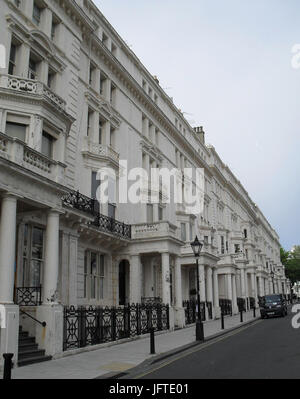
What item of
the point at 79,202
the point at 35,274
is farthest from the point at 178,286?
the point at 35,274

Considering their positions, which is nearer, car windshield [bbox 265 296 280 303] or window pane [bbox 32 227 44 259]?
window pane [bbox 32 227 44 259]

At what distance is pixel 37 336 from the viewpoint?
13.7 metres

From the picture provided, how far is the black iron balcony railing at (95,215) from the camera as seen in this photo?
18759 mm

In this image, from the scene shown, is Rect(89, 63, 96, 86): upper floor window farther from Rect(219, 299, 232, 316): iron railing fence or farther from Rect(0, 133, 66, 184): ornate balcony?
Rect(219, 299, 232, 316): iron railing fence

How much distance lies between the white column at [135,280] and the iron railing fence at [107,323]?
→ 5.55ft

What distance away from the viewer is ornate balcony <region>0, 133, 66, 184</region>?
492 inches

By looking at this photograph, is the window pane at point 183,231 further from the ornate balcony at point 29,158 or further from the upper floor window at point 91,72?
the ornate balcony at point 29,158

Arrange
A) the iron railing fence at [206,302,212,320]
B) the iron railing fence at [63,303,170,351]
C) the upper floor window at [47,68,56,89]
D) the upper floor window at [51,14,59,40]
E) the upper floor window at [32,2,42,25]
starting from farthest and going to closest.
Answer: the iron railing fence at [206,302,212,320], the upper floor window at [51,14,59,40], the upper floor window at [47,68,56,89], the upper floor window at [32,2,42,25], the iron railing fence at [63,303,170,351]

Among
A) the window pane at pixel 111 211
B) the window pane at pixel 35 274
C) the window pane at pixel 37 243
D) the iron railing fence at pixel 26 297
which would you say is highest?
the window pane at pixel 111 211

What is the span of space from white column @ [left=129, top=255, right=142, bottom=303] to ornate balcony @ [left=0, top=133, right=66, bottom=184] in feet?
35.3

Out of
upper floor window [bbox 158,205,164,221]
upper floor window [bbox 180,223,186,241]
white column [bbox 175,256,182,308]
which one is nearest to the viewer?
white column [bbox 175,256,182,308]

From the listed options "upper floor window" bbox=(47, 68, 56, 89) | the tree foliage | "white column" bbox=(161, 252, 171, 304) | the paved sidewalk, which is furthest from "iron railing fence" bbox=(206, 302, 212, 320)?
the tree foliage

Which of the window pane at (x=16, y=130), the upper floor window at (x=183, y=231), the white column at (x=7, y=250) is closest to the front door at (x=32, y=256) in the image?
the window pane at (x=16, y=130)

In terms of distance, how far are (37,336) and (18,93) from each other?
8.60 meters
